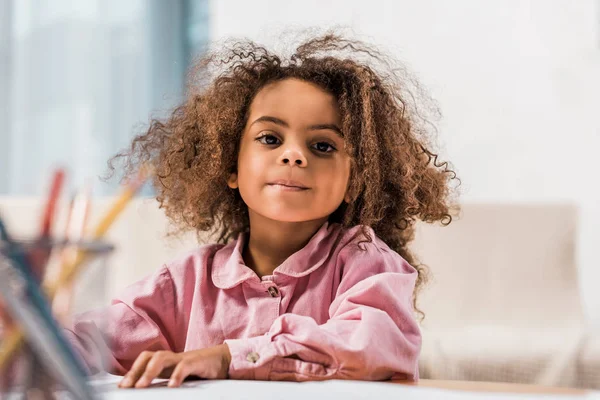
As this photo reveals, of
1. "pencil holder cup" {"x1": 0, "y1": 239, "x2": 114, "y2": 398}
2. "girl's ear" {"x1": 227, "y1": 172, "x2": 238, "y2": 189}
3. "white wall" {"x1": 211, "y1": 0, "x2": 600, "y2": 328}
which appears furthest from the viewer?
"white wall" {"x1": 211, "y1": 0, "x2": 600, "y2": 328}

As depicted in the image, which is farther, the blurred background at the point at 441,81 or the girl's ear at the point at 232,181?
the blurred background at the point at 441,81

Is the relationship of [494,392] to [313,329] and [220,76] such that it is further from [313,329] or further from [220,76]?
[220,76]

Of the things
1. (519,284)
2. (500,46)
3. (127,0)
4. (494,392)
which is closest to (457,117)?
(500,46)

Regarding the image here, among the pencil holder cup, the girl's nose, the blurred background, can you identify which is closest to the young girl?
the girl's nose

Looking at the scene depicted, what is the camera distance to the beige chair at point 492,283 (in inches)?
74.3

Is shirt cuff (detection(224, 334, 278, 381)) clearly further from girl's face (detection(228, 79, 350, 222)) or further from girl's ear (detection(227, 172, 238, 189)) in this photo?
girl's ear (detection(227, 172, 238, 189))

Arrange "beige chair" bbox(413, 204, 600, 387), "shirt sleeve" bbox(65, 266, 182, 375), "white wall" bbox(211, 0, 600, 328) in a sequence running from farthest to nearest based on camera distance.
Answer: "white wall" bbox(211, 0, 600, 328) < "beige chair" bbox(413, 204, 600, 387) < "shirt sleeve" bbox(65, 266, 182, 375)

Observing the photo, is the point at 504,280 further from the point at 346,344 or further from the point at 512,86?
the point at 346,344

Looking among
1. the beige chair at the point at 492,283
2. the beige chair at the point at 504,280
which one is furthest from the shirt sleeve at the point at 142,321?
the beige chair at the point at 504,280

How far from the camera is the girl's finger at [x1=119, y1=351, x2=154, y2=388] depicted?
2.05 ft

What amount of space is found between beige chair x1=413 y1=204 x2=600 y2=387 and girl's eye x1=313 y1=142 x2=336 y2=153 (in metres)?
1.12

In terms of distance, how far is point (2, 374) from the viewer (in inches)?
15.8

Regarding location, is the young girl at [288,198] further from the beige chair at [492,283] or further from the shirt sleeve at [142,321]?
the beige chair at [492,283]

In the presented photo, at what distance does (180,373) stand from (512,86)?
223 centimetres
